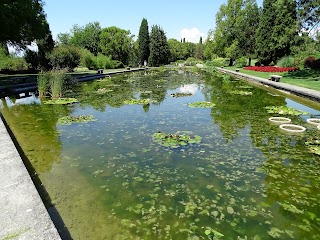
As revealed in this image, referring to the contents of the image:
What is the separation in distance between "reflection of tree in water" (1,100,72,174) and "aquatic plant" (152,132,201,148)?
9.52 feet

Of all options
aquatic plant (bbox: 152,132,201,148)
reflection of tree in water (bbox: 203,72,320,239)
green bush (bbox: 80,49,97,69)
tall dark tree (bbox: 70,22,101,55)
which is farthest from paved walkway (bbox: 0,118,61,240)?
tall dark tree (bbox: 70,22,101,55)

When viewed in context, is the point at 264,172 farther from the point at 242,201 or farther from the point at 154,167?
the point at 154,167

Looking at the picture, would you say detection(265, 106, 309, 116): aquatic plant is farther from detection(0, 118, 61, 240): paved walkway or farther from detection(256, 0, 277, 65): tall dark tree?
detection(256, 0, 277, 65): tall dark tree

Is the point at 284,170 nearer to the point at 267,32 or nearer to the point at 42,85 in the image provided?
the point at 42,85

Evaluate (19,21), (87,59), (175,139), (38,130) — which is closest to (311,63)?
(175,139)

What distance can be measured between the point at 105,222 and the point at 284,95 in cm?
1570

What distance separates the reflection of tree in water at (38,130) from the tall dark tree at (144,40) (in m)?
50.8

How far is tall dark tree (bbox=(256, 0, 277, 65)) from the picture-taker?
31969mm

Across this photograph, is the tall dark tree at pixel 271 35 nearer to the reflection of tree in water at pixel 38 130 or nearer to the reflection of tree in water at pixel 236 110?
the reflection of tree in water at pixel 236 110

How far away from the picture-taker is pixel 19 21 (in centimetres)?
2106

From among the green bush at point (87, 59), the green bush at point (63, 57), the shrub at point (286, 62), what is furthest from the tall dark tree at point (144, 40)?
the shrub at point (286, 62)

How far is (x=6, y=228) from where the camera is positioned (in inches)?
124

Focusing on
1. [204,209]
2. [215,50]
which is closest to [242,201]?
[204,209]

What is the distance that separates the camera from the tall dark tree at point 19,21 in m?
19.5
